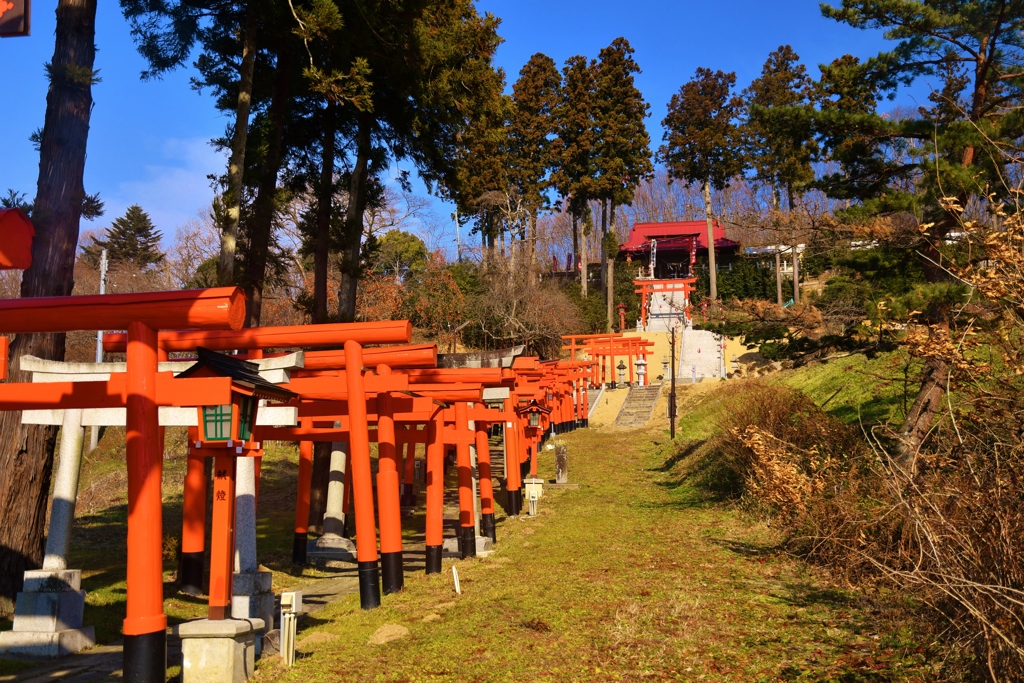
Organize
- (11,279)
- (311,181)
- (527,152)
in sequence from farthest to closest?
(527,152), (11,279), (311,181)

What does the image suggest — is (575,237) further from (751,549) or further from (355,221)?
(751,549)

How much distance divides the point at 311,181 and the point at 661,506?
8.86 m

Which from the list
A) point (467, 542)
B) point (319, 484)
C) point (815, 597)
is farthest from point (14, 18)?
point (319, 484)

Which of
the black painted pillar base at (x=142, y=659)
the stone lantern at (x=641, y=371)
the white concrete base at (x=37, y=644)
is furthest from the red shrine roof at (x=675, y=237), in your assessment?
the black painted pillar base at (x=142, y=659)

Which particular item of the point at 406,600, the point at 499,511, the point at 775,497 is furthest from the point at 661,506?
the point at 406,600

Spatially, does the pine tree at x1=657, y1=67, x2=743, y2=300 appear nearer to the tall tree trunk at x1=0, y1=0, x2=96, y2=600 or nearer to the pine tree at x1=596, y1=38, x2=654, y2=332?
the pine tree at x1=596, y1=38, x2=654, y2=332

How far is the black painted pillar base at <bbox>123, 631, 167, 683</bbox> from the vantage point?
5840 millimetres

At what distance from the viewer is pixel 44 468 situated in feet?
32.5

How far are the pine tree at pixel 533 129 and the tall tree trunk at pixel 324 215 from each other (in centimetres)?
2317

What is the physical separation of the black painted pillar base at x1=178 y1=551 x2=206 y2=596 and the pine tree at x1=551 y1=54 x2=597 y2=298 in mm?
31236

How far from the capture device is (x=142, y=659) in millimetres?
5848

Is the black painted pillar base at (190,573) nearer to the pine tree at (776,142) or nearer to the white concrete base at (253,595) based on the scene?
the white concrete base at (253,595)

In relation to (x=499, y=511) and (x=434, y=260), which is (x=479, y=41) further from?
(x=434, y=260)

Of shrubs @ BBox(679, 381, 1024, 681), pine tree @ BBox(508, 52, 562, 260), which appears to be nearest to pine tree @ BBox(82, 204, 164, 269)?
pine tree @ BBox(508, 52, 562, 260)
